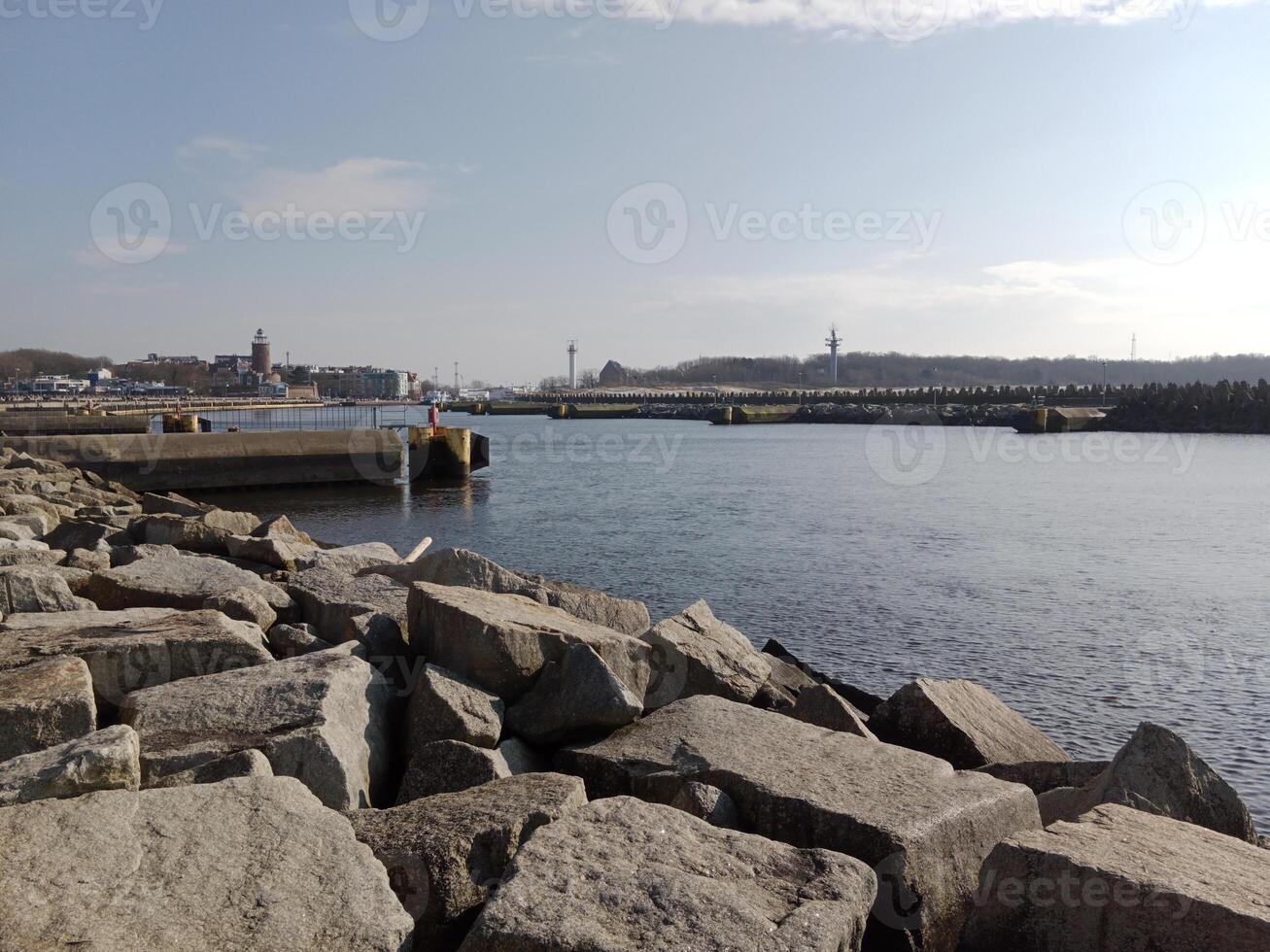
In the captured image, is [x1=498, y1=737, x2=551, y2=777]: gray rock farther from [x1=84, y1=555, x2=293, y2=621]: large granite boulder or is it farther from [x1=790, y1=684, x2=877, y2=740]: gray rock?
[x1=84, y1=555, x2=293, y2=621]: large granite boulder

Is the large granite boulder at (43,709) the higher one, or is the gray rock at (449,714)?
the large granite boulder at (43,709)

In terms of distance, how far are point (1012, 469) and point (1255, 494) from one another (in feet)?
37.2

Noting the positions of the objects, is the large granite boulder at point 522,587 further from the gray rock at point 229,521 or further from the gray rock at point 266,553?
the gray rock at point 229,521

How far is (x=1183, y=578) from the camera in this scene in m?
16.2

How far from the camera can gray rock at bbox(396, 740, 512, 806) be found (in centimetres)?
448

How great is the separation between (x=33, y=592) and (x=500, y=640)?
3071mm

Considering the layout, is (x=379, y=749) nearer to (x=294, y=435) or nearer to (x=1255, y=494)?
(x=294, y=435)

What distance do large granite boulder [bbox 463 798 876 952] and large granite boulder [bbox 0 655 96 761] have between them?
2.11 meters

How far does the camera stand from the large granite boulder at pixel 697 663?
6.37 meters

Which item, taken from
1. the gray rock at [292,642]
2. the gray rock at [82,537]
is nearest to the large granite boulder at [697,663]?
the gray rock at [292,642]

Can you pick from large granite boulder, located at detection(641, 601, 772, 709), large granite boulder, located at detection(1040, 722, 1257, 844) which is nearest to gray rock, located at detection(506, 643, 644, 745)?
large granite boulder, located at detection(641, 601, 772, 709)

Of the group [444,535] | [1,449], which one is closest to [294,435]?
[1,449]

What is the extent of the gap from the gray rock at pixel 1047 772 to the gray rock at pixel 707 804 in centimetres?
237

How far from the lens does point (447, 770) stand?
452 centimetres
